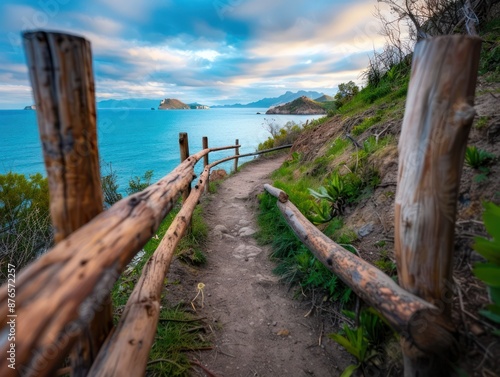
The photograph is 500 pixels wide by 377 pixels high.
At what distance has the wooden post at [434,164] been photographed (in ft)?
4.77

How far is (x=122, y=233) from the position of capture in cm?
117

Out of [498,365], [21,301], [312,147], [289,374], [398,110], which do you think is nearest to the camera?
[21,301]

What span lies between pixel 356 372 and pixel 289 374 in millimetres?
580

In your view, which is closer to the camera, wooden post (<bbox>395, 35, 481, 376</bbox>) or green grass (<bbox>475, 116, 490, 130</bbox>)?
wooden post (<bbox>395, 35, 481, 376</bbox>)

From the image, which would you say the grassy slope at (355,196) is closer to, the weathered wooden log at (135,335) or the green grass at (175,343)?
the green grass at (175,343)

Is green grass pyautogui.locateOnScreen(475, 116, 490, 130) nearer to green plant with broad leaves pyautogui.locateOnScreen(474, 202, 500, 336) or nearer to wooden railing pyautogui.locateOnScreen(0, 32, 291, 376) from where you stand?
green plant with broad leaves pyautogui.locateOnScreen(474, 202, 500, 336)

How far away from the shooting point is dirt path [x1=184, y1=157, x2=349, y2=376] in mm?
2449

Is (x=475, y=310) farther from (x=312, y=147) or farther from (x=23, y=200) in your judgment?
(x=23, y=200)

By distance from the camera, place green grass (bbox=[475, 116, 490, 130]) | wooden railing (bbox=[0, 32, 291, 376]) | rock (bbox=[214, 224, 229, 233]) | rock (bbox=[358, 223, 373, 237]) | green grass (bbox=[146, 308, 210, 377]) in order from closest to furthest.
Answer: wooden railing (bbox=[0, 32, 291, 376])
green grass (bbox=[146, 308, 210, 377])
green grass (bbox=[475, 116, 490, 130])
rock (bbox=[358, 223, 373, 237])
rock (bbox=[214, 224, 229, 233])

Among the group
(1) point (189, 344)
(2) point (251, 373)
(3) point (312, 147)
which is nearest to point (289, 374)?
(2) point (251, 373)

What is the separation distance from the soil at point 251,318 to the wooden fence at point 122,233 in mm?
918

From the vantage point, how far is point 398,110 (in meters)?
5.31

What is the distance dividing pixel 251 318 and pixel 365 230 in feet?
5.37

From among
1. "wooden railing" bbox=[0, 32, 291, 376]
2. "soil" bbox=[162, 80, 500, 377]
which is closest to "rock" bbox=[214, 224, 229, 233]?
"soil" bbox=[162, 80, 500, 377]
